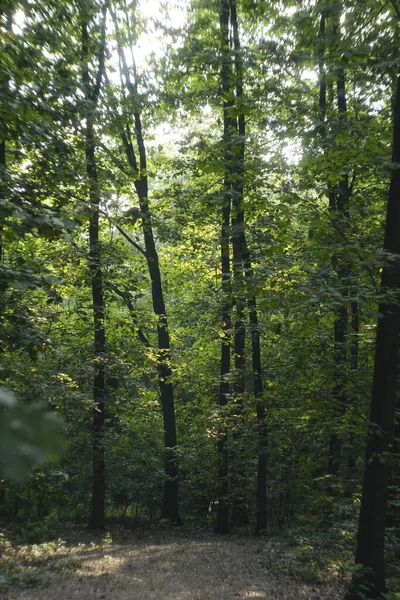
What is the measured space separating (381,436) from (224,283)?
9.44 feet

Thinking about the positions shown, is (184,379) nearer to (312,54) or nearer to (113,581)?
(113,581)

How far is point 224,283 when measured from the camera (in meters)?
6.56

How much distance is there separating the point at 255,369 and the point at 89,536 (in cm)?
684

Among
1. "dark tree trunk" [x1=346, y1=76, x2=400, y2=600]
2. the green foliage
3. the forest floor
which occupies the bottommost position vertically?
the forest floor

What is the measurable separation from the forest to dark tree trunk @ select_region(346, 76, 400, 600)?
26mm

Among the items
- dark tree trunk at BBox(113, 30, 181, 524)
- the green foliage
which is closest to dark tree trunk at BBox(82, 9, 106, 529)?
dark tree trunk at BBox(113, 30, 181, 524)

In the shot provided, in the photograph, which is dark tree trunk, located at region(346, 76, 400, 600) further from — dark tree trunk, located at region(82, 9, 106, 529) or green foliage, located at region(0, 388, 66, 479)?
dark tree trunk, located at region(82, 9, 106, 529)

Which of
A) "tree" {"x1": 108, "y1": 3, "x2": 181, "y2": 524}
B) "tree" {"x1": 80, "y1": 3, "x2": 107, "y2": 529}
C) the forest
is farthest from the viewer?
"tree" {"x1": 108, "y1": 3, "x2": 181, "y2": 524}

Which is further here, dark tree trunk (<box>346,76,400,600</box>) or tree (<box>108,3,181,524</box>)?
tree (<box>108,3,181,524</box>)

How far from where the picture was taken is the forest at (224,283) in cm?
599

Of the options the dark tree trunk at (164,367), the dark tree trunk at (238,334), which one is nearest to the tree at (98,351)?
the dark tree trunk at (164,367)

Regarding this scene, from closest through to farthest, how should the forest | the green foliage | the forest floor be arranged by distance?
the green foliage < the forest < the forest floor

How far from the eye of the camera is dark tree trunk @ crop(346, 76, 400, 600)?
602 cm

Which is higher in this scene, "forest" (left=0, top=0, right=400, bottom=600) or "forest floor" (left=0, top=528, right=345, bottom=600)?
"forest" (left=0, top=0, right=400, bottom=600)
